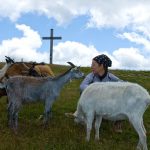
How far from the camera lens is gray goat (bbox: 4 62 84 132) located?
13.0 meters

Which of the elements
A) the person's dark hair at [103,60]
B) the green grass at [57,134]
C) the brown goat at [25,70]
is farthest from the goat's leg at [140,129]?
the brown goat at [25,70]

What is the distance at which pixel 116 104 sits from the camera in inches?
441

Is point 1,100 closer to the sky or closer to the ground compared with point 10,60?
closer to the ground

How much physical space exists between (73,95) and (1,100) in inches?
136

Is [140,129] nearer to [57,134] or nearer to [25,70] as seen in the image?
[57,134]

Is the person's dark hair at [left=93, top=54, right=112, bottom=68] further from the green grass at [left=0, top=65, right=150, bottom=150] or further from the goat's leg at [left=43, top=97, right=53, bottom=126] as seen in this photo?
the green grass at [left=0, top=65, right=150, bottom=150]

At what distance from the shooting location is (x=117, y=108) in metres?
11.2

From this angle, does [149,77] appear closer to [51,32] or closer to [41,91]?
[51,32]

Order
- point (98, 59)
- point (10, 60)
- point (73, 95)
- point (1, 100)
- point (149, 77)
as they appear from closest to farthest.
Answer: point (98, 59) < point (10, 60) < point (1, 100) < point (73, 95) < point (149, 77)

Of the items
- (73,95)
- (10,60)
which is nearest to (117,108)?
(10,60)

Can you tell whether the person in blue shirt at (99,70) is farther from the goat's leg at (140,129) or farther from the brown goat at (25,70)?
the brown goat at (25,70)

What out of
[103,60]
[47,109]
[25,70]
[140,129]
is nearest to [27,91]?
[47,109]

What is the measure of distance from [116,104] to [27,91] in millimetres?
2912

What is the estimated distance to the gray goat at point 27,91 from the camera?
13.0 meters
